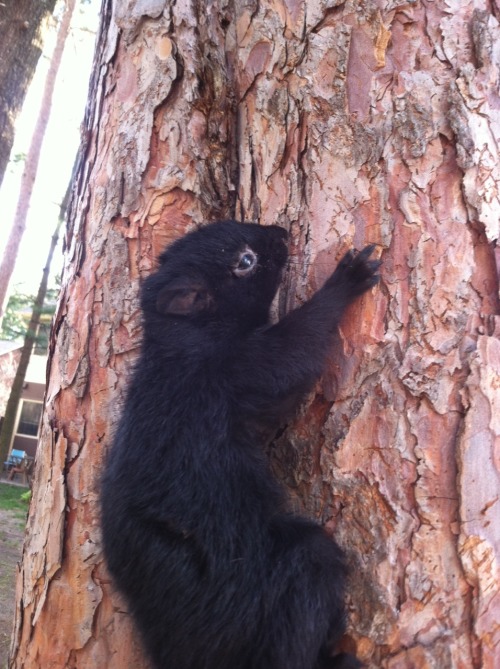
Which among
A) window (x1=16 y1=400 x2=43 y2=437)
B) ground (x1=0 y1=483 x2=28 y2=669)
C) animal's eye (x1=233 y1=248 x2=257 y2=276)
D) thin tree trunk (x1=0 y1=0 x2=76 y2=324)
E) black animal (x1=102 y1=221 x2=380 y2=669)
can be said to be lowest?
ground (x1=0 y1=483 x2=28 y2=669)

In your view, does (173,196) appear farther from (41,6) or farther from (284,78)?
(41,6)

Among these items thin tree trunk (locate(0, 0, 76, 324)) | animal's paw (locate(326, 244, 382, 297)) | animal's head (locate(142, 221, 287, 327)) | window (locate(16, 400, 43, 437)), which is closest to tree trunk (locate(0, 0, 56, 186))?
animal's head (locate(142, 221, 287, 327))

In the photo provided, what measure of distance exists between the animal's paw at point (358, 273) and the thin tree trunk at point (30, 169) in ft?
45.2

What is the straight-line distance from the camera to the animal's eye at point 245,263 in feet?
8.13

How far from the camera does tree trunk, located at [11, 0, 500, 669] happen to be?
1.63 meters

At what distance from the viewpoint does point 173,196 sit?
2.59 metres

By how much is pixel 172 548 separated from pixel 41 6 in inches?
251

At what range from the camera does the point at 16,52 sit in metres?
6.09

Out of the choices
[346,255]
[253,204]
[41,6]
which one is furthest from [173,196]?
[41,6]

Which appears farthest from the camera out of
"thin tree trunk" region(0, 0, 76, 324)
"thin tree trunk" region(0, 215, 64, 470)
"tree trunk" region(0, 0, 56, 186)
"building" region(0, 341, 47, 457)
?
"building" region(0, 341, 47, 457)

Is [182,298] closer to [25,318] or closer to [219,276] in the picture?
[219,276]

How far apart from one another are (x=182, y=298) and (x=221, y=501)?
0.87 meters

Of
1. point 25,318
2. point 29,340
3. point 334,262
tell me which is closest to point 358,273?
point 334,262

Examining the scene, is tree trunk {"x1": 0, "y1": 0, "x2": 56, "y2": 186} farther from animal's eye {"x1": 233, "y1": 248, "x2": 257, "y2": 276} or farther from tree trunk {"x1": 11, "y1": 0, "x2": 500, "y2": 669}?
animal's eye {"x1": 233, "y1": 248, "x2": 257, "y2": 276}
